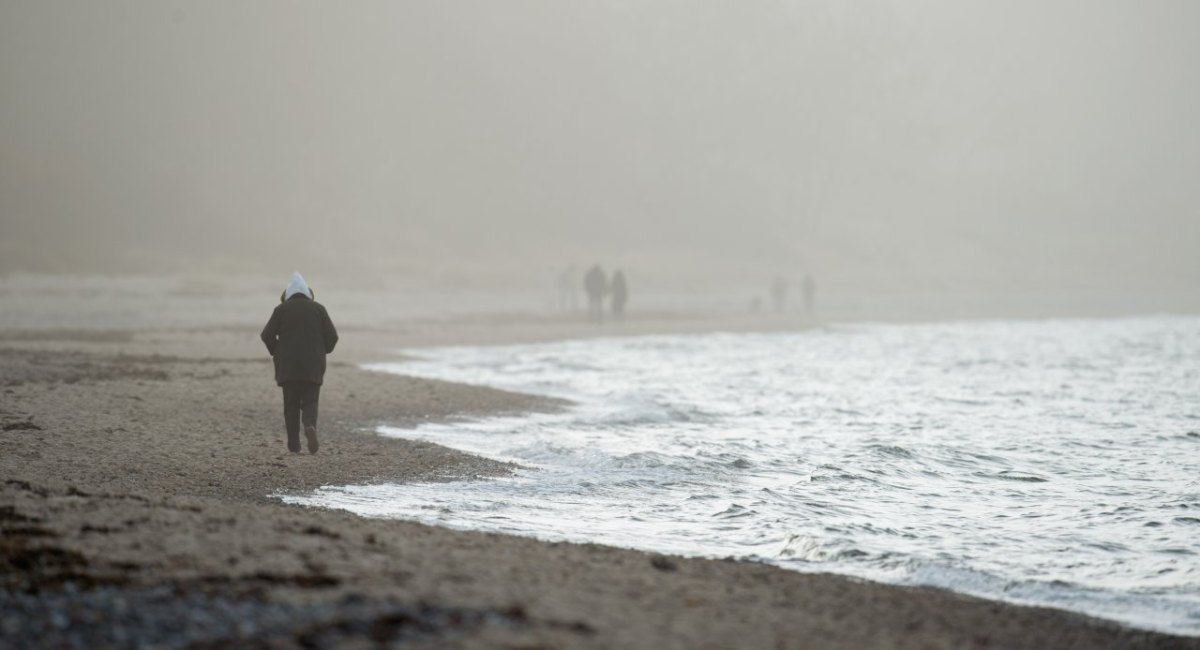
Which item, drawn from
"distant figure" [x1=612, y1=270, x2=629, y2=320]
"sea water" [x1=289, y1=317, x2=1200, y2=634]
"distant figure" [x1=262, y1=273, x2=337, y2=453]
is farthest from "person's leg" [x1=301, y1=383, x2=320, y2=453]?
"distant figure" [x1=612, y1=270, x2=629, y2=320]

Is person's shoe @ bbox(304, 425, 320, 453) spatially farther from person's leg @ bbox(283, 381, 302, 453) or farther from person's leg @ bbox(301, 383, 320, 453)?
person's leg @ bbox(283, 381, 302, 453)

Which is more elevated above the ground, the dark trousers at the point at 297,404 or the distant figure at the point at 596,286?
the distant figure at the point at 596,286

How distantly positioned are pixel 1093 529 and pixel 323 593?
635cm

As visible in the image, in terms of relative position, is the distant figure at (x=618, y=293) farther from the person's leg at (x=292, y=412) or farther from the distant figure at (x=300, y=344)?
the distant figure at (x=300, y=344)

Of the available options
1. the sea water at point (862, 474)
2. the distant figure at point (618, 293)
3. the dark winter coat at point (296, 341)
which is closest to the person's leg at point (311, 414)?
the dark winter coat at point (296, 341)

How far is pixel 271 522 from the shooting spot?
7863 mm

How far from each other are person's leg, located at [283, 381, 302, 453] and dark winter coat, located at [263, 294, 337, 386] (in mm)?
174

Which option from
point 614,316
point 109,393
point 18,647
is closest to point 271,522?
point 18,647

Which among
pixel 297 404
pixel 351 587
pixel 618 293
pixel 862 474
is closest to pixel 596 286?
pixel 618 293

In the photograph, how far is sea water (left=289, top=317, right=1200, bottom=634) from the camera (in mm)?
8812

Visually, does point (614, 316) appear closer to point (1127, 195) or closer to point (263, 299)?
point (263, 299)

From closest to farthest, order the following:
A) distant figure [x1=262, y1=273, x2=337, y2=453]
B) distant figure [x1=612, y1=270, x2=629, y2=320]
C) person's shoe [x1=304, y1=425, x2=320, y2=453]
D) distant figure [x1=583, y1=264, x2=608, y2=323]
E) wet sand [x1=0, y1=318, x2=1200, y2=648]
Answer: wet sand [x1=0, y1=318, x2=1200, y2=648] < distant figure [x1=262, y1=273, x2=337, y2=453] < person's shoe [x1=304, y1=425, x2=320, y2=453] < distant figure [x1=583, y1=264, x2=608, y2=323] < distant figure [x1=612, y1=270, x2=629, y2=320]

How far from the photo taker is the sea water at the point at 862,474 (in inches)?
347

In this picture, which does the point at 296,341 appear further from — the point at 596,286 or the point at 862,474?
the point at 596,286
